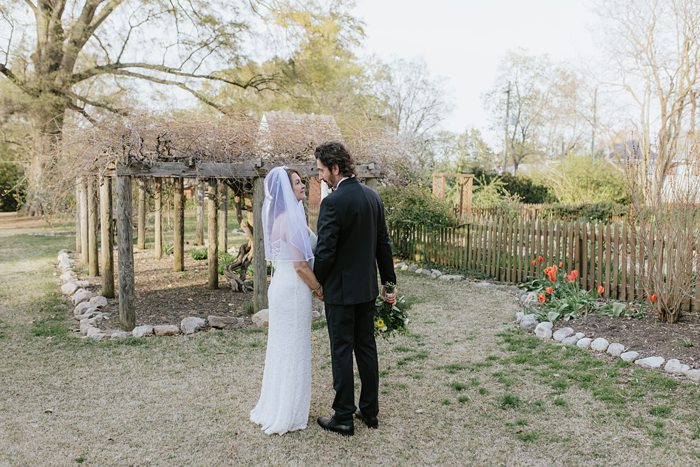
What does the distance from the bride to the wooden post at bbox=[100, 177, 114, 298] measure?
6.31 metres

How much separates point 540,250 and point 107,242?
7689mm

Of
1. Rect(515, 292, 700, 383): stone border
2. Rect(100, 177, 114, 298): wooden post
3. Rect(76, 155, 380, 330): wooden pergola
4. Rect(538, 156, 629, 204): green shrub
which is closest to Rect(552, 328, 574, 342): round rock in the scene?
Rect(515, 292, 700, 383): stone border

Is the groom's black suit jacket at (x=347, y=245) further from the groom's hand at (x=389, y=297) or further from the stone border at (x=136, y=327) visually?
the stone border at (x=136, y=327)

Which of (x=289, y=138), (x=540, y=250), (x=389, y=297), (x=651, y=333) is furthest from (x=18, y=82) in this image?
(x=651, y=333)

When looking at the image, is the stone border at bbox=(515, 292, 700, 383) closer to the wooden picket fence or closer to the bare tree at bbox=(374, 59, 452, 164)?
the wooden picket fence

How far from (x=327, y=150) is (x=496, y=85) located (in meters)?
43.6

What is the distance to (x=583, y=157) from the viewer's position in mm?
23016

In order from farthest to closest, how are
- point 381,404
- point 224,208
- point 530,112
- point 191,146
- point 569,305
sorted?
point 530,112
point 224,208
point 191,146
point 569,305
point 381,404

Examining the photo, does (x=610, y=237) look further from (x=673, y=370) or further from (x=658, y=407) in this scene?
(x=658, y=407)

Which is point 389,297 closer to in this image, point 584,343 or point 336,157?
point 336,157

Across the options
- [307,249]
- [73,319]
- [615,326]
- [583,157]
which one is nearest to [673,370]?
[615,326]

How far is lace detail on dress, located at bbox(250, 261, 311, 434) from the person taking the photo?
13.9ft

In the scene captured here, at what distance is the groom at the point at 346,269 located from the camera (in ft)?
13.1

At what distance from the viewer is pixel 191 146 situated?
7738 mm
